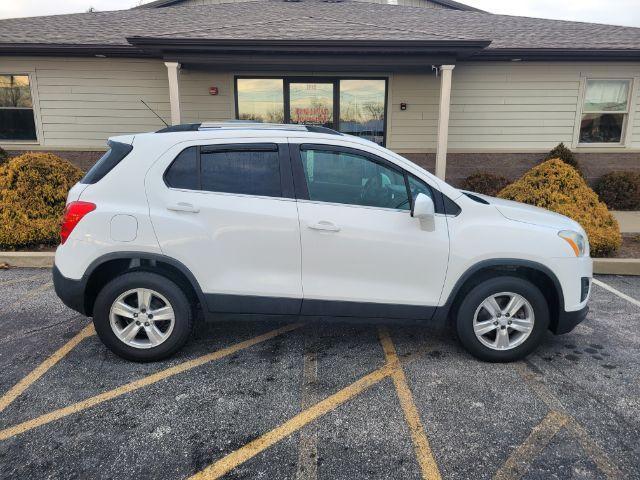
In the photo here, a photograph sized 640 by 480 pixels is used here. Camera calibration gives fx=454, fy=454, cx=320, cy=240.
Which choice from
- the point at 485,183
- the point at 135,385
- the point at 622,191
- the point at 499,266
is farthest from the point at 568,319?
the point at 622,191

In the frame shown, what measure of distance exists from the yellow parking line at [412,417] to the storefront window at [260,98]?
8.37 m

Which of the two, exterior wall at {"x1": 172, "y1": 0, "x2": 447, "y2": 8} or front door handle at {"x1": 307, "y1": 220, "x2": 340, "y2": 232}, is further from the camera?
exterior wall at {"x1": 172, "y1": 0, "x2": 447, "y2": 8}

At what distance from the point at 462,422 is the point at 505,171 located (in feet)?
31.7

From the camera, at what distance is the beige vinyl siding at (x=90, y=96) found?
10.8 meters

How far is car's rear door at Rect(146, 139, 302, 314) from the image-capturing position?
11.8 ft

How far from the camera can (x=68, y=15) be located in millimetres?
13203

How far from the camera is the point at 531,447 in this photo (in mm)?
2812

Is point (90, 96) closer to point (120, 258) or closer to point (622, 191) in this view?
point (120, 258)

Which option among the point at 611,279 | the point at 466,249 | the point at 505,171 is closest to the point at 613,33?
the point at 505,171

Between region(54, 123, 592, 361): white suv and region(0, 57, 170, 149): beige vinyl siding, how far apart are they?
320 inches

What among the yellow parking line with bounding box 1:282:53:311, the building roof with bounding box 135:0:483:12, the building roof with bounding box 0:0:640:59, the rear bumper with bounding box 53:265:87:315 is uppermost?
the building roof with bounding box 135:0:483:12

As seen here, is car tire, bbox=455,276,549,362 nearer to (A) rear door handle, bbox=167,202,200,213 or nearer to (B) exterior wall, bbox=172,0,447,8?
(A) rear door handle, bbox=167,202,200,213

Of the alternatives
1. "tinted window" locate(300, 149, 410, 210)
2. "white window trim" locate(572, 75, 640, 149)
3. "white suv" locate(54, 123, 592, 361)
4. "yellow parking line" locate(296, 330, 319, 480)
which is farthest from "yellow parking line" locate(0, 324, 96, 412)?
"white window trim" locate(572, 75, 640, 149)

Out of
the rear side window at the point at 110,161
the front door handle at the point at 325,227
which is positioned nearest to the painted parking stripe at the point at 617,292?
the front door handle at the point at 325,227
